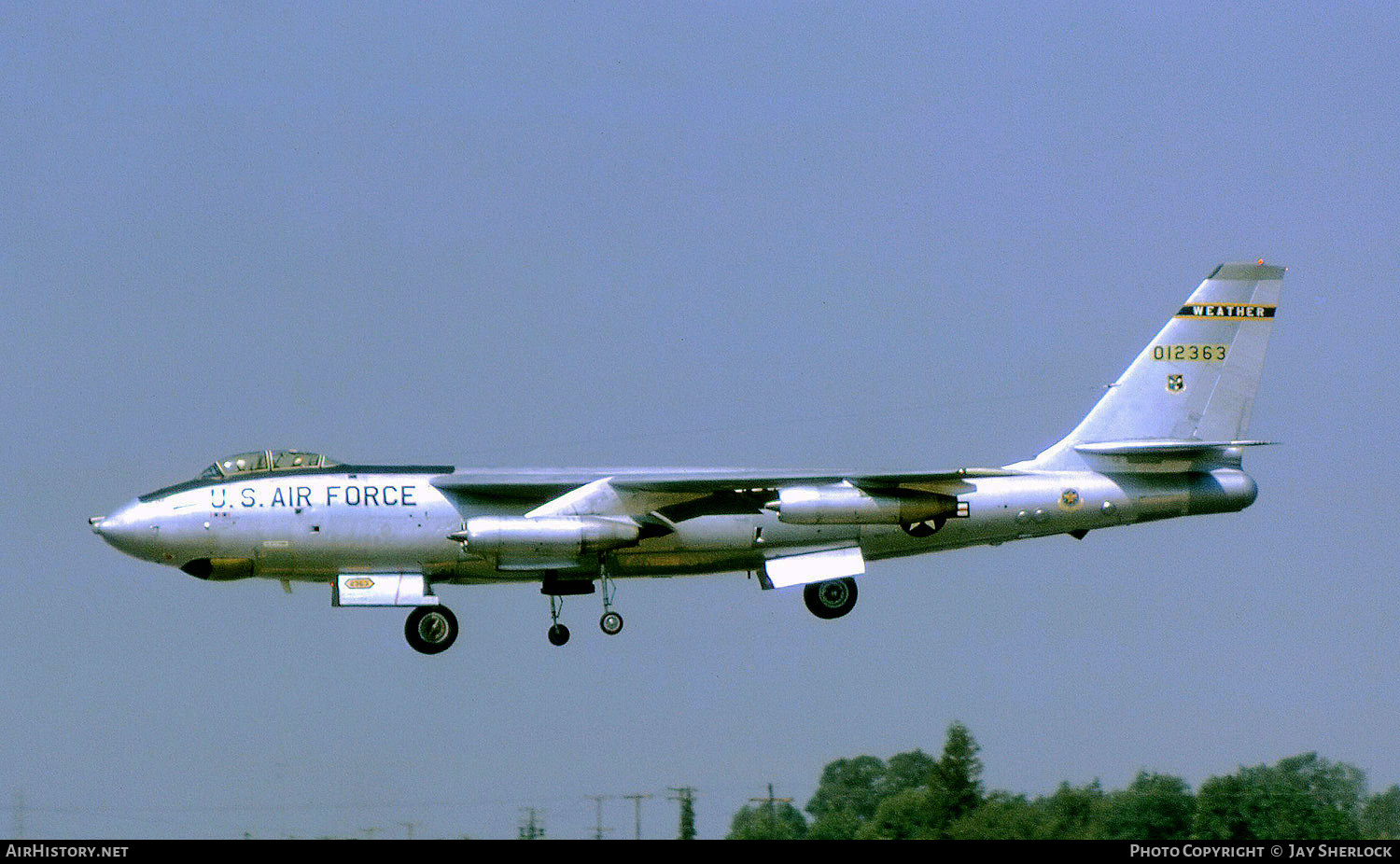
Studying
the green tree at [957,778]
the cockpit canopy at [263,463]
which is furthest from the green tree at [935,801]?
the cockpit canopy at [263,463]

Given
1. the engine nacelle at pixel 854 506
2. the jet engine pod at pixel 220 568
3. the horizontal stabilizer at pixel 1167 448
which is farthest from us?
the horizontal stabilizer at pixel 1167 448

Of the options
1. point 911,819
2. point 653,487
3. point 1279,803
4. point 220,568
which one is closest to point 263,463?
point 220,568

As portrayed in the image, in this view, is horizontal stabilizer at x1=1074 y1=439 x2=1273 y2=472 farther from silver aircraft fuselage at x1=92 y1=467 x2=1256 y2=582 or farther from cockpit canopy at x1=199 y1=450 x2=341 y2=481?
cockpit canopy at x1=199 y1=450 x2=341 y2=481

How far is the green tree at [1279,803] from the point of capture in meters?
32.1

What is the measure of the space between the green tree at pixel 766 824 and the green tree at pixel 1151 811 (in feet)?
17.4

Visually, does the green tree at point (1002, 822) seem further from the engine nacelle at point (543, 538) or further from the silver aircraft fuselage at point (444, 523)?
the engine nacelle at point (543, 538)

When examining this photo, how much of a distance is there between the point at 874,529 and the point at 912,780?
35.3ft

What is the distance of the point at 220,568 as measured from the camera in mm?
31188

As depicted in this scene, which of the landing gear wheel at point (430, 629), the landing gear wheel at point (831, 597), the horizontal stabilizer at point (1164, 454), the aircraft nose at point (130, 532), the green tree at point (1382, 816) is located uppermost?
the horizontal stabilizer at point (1164, 454)

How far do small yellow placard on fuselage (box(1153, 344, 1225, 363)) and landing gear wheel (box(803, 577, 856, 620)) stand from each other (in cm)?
676

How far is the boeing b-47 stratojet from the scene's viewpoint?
31031mm

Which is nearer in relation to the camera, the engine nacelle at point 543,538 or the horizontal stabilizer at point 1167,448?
→ the engine nacelle at point 543,538

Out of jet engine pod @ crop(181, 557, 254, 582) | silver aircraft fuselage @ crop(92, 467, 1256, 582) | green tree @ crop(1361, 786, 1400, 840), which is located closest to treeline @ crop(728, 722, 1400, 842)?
green tree @ crop(1361, 786, 1400, 840)
